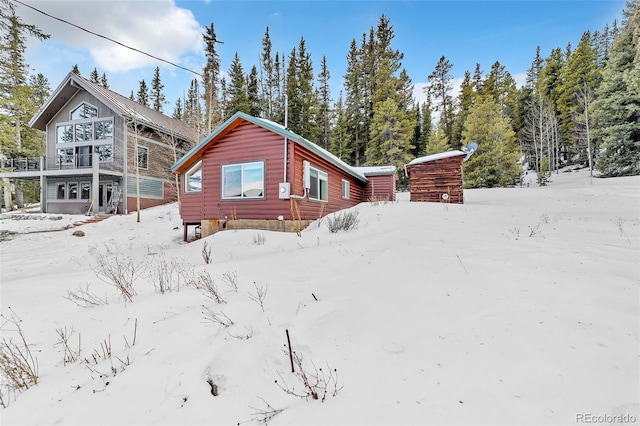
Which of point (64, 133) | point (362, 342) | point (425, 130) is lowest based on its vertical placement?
point (362, 342)

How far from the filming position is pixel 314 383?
66.7 inches

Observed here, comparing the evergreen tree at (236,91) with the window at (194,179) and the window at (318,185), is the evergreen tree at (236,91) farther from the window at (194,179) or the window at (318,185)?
the window at (318,185)

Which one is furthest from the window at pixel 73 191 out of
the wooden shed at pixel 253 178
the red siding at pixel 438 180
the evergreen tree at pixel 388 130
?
the evergreen tree at pixel 388 130

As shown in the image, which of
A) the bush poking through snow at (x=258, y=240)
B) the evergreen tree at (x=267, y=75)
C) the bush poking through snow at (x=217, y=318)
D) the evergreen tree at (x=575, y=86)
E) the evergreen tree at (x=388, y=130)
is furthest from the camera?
the evergreen tree at (x=267, y=75)

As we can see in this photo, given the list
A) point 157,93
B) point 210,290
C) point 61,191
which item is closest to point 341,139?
point 61,191

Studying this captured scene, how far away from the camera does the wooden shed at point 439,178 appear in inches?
472

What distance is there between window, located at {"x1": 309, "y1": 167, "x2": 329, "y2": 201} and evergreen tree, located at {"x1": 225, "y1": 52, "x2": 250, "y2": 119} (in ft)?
53.6

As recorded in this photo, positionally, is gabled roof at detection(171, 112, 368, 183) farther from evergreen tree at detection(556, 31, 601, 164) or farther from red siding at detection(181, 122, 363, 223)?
evergreen tree at detection(556, 31, 601, 164)

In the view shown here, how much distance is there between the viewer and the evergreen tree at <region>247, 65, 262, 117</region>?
84.3ft

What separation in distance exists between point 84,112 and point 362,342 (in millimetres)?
26329

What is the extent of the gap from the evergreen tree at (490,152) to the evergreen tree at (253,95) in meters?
19.7

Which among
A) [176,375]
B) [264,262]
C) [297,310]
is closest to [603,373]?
[297,310]

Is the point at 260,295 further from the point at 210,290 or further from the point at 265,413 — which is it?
the point at 265,413

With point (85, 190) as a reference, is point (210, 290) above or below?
below
